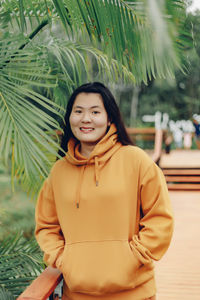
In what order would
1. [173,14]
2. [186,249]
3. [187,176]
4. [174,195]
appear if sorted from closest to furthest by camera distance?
[173,14]
[186,249]
[174,195]
[187,176]

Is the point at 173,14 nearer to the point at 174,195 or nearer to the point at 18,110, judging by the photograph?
the point at 18,110

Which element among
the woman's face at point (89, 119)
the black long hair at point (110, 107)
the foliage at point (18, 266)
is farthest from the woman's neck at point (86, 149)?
the foliage at point (18, 266)

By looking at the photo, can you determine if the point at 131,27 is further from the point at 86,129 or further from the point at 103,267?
the point at 103,267

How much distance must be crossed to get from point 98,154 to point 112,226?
0.29 meters

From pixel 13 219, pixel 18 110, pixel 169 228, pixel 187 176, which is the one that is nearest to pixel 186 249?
pixel 169 228

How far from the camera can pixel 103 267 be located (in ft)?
4.47

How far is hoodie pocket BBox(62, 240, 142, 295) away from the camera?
1.35 m

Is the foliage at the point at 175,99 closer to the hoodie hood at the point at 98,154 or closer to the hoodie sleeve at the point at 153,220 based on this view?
the hoodie hood at the point at 98,154

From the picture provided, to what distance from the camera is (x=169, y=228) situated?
1.39 metres

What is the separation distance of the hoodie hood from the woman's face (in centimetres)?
4

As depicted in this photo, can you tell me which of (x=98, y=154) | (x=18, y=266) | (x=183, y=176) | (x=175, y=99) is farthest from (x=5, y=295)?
(x=175, y=99)

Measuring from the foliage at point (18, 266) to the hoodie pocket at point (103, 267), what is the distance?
1.03 metres

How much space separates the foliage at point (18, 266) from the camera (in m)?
2.28

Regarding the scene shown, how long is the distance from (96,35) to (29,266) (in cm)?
159
